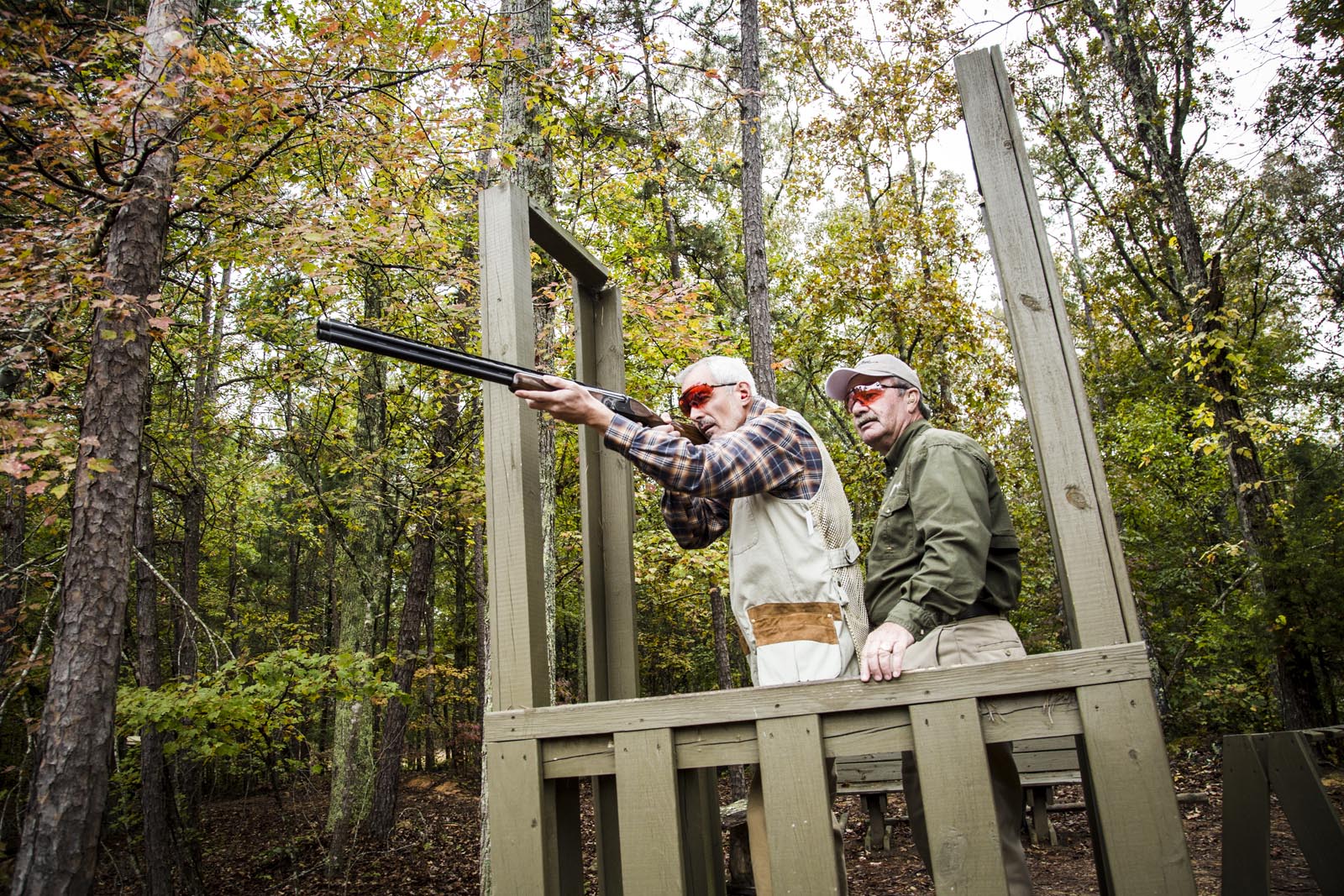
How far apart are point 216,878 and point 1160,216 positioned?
1673 cm

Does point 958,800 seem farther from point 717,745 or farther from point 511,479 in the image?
point 511,479

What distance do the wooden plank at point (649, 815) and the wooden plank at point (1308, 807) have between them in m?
2.67

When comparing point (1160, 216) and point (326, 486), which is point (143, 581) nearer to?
point (326, 486)

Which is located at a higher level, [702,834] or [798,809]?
[798,809]

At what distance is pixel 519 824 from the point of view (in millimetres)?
2012

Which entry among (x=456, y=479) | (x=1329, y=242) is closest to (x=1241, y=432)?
(x=1329, y=242)

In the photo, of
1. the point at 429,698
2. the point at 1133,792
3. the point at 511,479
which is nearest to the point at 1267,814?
the point at 1133,792

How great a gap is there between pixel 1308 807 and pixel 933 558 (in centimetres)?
242

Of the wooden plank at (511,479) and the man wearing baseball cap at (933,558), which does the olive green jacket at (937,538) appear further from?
the wooden plank at (511,479)

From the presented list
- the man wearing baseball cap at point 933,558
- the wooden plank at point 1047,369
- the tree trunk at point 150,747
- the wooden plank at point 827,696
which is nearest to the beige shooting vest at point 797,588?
the man wearing baseball cap at point 933,558

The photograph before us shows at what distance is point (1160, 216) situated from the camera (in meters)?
12.7

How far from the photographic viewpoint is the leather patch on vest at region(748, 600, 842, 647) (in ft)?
6.97

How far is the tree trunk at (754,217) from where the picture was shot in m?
8.50

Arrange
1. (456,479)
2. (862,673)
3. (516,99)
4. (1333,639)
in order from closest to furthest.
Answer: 1. (862,673)
2. (516,99)
3. (1333,639)
4. (456,479)
